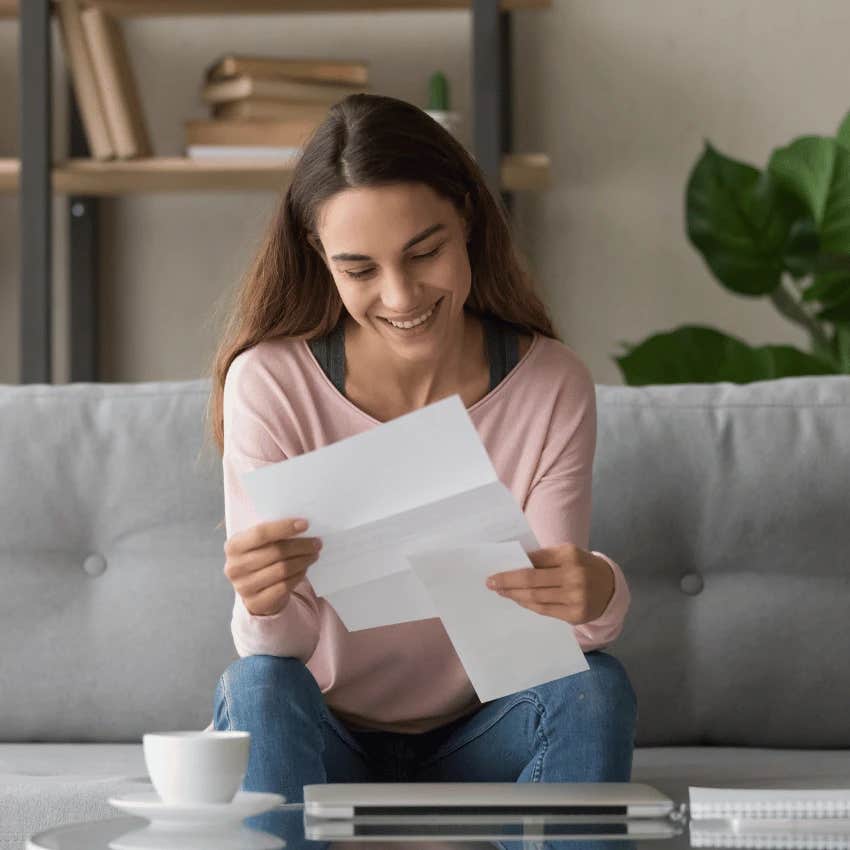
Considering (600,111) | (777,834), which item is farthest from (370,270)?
(600,111)

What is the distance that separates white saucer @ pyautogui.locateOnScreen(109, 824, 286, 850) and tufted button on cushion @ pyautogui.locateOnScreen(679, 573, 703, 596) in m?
0.89

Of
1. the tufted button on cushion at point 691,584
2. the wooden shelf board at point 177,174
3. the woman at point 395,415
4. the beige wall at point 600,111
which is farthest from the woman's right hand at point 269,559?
the beige wall at point 600,111

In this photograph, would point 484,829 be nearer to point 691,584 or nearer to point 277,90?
point 691,584

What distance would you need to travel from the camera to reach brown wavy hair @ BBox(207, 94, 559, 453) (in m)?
1.27

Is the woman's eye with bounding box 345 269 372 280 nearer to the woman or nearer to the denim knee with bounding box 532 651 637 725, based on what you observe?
the woman

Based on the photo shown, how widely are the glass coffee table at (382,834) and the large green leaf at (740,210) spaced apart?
158 cm

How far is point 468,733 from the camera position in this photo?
1.28m

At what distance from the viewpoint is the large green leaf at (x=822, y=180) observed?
2203 mm

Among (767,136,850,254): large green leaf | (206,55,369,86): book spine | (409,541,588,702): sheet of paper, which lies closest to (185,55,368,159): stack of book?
(206,55,369,86): book spine

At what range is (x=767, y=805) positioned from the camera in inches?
32.1

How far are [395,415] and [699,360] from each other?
94 cm

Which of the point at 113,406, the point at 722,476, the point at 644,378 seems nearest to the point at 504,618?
the point at 722,476

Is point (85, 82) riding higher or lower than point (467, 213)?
higher

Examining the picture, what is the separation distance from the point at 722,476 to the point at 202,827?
932 millimetres
